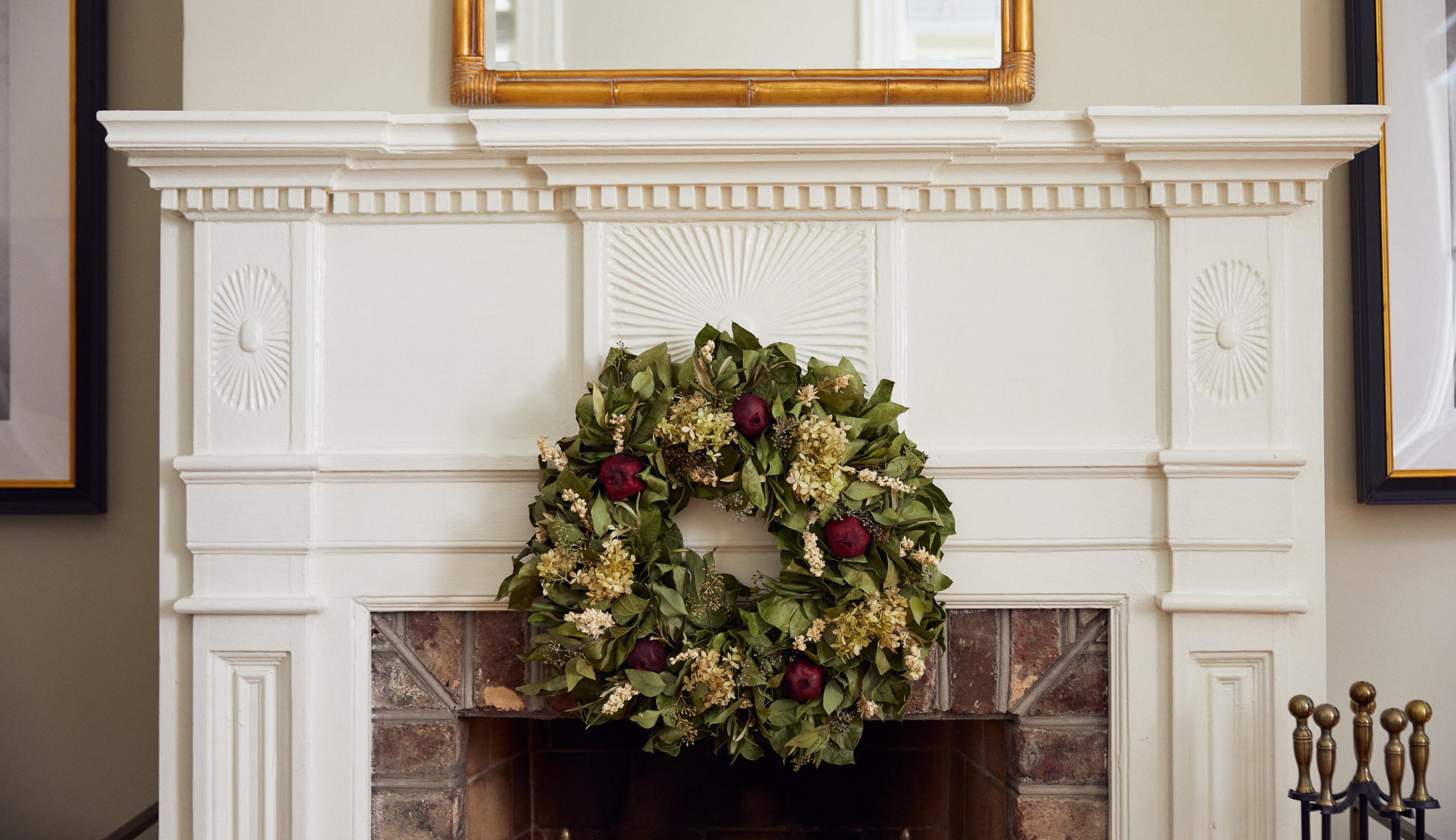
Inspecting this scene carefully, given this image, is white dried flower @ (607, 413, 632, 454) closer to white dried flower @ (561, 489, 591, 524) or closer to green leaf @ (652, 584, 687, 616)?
white dried flower @ (561, 489, 591, 524)

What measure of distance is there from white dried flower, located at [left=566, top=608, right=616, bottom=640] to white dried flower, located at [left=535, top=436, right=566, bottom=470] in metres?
0.22

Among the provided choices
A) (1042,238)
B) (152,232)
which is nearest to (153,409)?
(152,232)

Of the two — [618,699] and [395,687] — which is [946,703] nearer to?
[618,699]

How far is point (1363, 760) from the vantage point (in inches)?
46.6

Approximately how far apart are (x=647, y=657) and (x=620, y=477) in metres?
0.27

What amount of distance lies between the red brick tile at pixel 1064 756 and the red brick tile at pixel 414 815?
0.93 metres

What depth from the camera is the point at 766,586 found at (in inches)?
53.4

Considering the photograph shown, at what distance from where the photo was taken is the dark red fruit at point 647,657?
126 centimetres

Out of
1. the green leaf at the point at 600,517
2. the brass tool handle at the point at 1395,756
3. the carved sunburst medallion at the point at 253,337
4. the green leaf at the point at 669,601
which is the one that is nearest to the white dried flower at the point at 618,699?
the green leaf at the point at 669,601

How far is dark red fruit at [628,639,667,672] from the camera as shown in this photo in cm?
126

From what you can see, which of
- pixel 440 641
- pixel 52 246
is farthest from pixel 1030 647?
pixel 52 246

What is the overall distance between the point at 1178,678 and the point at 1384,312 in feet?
2.87

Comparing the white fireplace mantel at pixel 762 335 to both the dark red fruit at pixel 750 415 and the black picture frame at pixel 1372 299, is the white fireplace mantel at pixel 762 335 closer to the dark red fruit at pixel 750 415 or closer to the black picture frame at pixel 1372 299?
the dark red fruit at pixel 750 415

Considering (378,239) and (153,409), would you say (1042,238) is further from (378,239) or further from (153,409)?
Result: (153,409)
